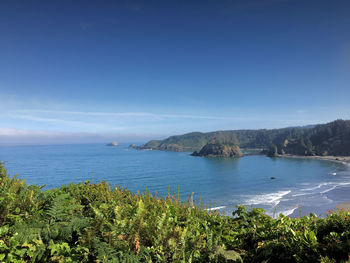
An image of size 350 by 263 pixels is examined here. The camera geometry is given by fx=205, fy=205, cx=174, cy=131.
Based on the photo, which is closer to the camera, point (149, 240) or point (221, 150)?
point (149, 240)

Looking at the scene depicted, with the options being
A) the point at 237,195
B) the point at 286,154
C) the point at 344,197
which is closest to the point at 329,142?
the point at 286,154

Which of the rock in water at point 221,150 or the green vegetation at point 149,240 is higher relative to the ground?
the green vegetation at point 149,240

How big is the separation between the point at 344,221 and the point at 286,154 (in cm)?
16905

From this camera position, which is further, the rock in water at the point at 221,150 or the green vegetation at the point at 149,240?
the rock in water at the point at 221,150

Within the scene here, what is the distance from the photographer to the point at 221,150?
153 meters

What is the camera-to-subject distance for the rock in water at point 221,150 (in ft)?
495

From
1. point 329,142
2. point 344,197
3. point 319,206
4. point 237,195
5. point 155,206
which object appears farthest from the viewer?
point 329,142

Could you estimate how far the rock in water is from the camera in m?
151

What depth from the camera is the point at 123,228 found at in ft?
11.1

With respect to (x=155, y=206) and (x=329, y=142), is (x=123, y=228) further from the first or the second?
(x=329, y=142)

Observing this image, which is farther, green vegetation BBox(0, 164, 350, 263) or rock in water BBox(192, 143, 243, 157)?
rock in water BBox(192, 143, 243, 157)

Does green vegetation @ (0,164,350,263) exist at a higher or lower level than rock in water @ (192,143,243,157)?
higher

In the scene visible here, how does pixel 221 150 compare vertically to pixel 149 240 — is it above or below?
below

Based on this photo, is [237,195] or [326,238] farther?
[237,195]
